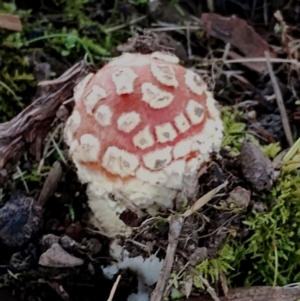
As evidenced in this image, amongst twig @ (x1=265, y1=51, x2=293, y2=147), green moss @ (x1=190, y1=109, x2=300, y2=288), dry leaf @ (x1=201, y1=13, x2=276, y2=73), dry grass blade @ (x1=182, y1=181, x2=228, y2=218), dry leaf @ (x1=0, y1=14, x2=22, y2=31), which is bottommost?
green moss @ (x1=190, y1=109, x2=300, y2=288)

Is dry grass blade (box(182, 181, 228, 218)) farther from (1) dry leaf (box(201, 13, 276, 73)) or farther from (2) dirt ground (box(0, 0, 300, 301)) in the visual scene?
(1) dry leaf (box(201, 13, 276, 73))

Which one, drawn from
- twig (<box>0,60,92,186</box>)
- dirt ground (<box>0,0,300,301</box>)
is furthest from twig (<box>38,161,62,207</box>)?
twig (<box>0,60,92,186</box>)

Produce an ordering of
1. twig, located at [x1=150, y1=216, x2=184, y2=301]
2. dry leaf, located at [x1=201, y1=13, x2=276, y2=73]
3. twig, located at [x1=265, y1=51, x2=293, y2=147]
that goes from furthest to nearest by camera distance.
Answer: dry leaf, located at [x1=201, y1=13, x2=276, y2=73], twig, located at [x1=265, y1=51, x2=293, y2=147], twig, located at [x1=150, y1=216, x2=184, y2=301]

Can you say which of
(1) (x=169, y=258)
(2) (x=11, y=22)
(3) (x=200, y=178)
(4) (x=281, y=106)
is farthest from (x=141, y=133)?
(2) (x=11, y=22)

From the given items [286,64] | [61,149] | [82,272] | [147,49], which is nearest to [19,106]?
[61,149]

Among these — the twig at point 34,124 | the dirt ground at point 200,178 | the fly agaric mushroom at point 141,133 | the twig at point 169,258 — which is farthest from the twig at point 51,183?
the twig at point 169,258

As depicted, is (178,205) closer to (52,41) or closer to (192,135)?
(192,135)
